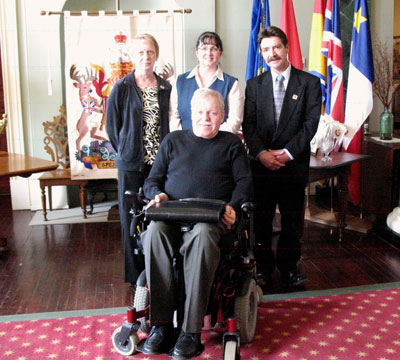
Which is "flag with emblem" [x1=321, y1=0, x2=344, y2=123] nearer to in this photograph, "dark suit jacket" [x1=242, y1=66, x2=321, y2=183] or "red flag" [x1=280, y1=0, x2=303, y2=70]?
"red flag" [x1=280, y1=0, x2=303, y2=70]

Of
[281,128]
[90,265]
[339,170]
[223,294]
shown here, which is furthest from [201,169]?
[339,170]

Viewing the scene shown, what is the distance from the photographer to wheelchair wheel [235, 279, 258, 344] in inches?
93.4

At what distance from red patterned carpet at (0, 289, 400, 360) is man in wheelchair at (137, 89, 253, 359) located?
0.21 metres

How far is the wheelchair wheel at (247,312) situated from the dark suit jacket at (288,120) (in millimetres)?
831

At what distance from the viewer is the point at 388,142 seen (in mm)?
4449

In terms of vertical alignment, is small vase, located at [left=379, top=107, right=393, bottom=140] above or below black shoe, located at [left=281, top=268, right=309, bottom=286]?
above

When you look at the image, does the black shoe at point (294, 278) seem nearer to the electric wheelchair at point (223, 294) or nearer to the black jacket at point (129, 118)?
the electric wheelchair at point (223, 294)

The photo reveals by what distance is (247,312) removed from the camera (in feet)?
7.82

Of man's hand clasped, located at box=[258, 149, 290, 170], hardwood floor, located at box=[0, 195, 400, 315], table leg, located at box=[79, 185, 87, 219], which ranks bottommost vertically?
hardwood floor, located at box=[0, 195, 400, 315]

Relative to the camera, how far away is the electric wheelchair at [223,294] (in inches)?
90.8

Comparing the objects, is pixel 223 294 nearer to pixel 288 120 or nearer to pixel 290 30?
pixel 288 120

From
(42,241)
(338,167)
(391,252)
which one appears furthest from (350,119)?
(42,241)

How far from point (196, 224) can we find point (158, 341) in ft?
1.76

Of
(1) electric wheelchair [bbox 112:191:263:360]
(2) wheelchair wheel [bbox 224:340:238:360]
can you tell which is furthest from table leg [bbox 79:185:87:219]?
(2) wheelchair wheel [bbox 224:340:238:360]
